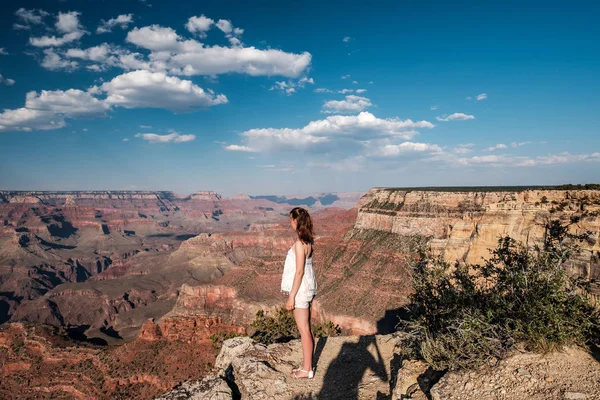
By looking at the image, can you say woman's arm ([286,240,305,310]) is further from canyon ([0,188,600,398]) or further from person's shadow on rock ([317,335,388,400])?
canyon ([0,188,600,398])

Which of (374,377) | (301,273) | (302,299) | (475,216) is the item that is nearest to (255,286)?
(475,216)

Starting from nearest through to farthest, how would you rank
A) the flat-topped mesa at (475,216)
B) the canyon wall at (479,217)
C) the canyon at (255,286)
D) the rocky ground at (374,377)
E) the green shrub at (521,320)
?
the rocky ground at (374,377), the green shrub at (521,320), the canyon wall at (479,217), the flat-topped mesa at (475,216), the canyon at (255,286)

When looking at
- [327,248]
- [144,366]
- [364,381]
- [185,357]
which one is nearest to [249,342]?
[364,381]

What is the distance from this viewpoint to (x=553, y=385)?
Result: 541cm

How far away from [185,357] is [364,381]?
28.1 metres

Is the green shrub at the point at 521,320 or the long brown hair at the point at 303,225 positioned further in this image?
the long brown hair at the point at 303,225

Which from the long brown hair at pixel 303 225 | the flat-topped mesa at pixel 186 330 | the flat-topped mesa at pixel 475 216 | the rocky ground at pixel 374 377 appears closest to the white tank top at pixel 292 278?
the long brown hair at pixel 303 225

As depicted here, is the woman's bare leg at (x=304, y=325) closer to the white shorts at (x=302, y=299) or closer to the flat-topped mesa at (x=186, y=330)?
the white shorts at (x=302, y=299)

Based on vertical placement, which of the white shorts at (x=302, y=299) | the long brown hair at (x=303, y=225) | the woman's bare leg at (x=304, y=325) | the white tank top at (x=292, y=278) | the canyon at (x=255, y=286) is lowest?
the canyon at (x=255, y=286)

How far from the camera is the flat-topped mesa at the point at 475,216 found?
92.8 ft

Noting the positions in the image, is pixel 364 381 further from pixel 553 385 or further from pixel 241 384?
pixel 553 385

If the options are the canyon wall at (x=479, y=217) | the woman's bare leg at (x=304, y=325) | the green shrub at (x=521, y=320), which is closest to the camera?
the green shrub at (x=521, y=320)

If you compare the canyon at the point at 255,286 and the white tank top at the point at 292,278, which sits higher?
the white tank top at the point at 292,278

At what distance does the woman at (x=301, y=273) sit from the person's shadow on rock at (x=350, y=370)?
1.72 meters
